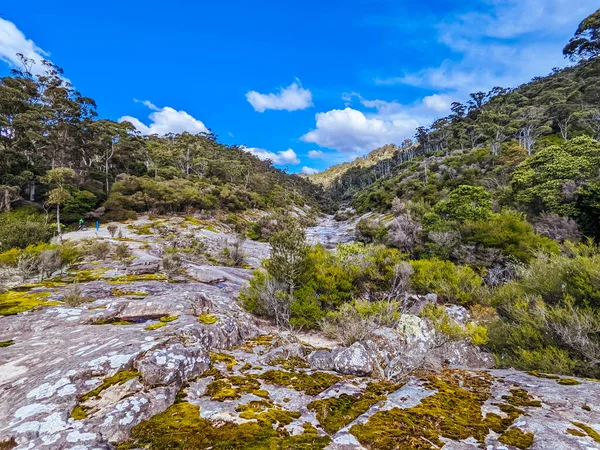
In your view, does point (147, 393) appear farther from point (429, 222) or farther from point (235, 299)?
point (429, 222)

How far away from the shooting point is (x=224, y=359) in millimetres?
5707

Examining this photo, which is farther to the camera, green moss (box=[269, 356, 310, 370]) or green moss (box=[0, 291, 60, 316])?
green moss (box=[0, 291, 60, 316])

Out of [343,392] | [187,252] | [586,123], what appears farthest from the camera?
[586,123]

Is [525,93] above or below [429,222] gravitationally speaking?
above

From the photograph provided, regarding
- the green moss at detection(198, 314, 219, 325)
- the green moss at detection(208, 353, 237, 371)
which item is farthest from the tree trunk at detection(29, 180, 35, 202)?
the green moss at detection(208, 353, 237, 371)

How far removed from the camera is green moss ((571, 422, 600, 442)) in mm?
2957

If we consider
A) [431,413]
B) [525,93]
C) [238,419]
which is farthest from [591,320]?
[525,93]

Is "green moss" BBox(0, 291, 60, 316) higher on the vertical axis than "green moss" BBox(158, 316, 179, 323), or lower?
higher

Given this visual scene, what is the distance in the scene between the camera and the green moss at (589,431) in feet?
9.70

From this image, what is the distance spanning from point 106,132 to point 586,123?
257 ft

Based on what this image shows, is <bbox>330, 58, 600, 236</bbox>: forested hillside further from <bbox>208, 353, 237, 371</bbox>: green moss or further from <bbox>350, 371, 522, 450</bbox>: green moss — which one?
<bbox>208, 353, 237, 371</bbox>: green moss

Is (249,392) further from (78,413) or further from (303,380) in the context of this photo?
(78,413)

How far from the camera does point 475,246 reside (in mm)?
18141

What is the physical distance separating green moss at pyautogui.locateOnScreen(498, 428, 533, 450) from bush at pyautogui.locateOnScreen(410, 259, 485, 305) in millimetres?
8465
